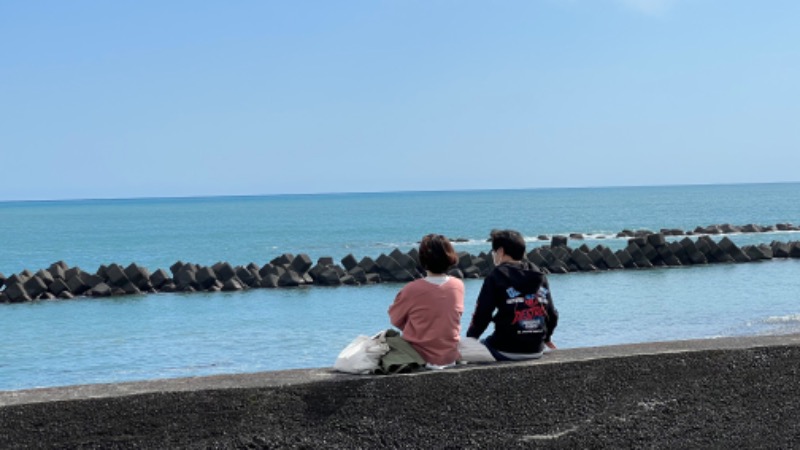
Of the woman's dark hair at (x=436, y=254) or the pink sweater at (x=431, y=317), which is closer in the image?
the pink sweater at (x=431, y=317)

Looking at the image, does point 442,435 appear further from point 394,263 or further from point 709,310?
point 394,263

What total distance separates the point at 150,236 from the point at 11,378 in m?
59.6

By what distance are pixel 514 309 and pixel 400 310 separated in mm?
592

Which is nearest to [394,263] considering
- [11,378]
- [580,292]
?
[580,292]

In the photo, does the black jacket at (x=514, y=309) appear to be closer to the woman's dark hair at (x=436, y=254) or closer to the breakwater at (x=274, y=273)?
the woman's dark hair at (x=436, y=254)

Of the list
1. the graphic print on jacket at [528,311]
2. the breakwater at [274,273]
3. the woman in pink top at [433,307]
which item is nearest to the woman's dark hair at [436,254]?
the woman in pink top at [433,307]

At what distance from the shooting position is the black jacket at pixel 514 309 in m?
5.23

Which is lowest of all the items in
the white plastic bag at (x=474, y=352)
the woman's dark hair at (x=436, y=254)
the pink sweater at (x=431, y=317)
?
the white plastic bag at (x=474, y=352)

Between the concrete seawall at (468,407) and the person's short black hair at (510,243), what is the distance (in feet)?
1.99

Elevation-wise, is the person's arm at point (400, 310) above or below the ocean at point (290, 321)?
above

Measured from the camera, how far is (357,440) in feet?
14.6

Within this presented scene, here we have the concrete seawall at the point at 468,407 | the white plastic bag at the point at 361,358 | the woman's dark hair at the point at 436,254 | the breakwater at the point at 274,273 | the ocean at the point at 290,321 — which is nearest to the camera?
the concrete seawall at the point at 468,407

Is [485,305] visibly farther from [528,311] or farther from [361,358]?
[361,358]

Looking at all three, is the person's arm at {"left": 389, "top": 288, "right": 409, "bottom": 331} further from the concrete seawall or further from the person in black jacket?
the concrete seawall
